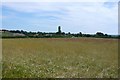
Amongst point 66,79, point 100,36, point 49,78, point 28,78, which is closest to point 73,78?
point 66,79

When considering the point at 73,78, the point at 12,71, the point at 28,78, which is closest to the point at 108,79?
the point at 73,78

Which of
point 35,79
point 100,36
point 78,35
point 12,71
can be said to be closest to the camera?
point 35,79

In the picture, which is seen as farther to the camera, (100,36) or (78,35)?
(78,35)

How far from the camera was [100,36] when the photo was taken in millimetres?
54875

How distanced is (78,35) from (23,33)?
20874mm

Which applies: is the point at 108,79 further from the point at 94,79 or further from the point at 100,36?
the point at 100,36

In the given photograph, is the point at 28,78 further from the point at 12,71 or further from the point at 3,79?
the point at 12,71

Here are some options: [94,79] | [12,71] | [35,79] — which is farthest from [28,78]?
[94,79]

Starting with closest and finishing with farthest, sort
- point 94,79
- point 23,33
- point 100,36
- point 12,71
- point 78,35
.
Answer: point 94,79 < point 12,71 < point 100,36 < point 78,35 < point 23,33

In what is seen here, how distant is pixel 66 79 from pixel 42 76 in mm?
1024

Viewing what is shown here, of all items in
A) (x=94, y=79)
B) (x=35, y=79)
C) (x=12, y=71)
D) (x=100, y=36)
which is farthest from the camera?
(x=100, y=36)

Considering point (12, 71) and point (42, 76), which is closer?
point (42, 76)

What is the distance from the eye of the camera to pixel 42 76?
1075cm

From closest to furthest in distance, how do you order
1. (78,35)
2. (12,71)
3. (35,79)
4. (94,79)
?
(35,79) → (94,79) → (12,71) → (78,35)
